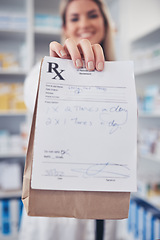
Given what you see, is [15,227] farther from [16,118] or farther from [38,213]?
[38,213]

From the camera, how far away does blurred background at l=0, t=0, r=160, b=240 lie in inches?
106

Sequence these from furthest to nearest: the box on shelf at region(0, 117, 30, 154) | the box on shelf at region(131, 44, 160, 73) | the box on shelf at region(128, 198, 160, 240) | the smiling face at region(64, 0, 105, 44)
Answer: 1. the box on shelf at region(0, 117, 30, 154)
2. the box on shelf at region(131, 44, 160, 73)
3. the box on shelf at region(128, 198, 160, 240)
4. the smiling face at region(64, 0, 105, 44)

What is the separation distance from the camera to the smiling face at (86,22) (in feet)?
4.83

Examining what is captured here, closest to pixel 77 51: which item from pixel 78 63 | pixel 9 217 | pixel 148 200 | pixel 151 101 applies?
pixel 78 63

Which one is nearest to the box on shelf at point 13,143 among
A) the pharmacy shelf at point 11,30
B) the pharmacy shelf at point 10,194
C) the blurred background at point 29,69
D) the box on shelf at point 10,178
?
the blurred background at point 29,69

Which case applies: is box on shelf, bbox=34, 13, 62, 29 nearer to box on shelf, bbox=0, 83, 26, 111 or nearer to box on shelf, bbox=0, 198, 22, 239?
box on shelf, bbox=0, 83, 26, 111

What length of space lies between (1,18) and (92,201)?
272 centimetres

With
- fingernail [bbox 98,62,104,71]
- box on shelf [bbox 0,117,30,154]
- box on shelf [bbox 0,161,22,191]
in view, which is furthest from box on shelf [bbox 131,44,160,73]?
fingernail [bbox 98,62,104,71]

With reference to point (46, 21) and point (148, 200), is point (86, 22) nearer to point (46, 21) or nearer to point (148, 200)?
point (46, 21)

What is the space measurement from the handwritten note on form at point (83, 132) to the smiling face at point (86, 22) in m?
0.91

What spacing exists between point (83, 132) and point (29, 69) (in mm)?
2393

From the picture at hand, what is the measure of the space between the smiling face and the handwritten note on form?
2.99 ft

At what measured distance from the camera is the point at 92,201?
587mm

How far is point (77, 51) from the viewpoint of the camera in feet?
2.04
